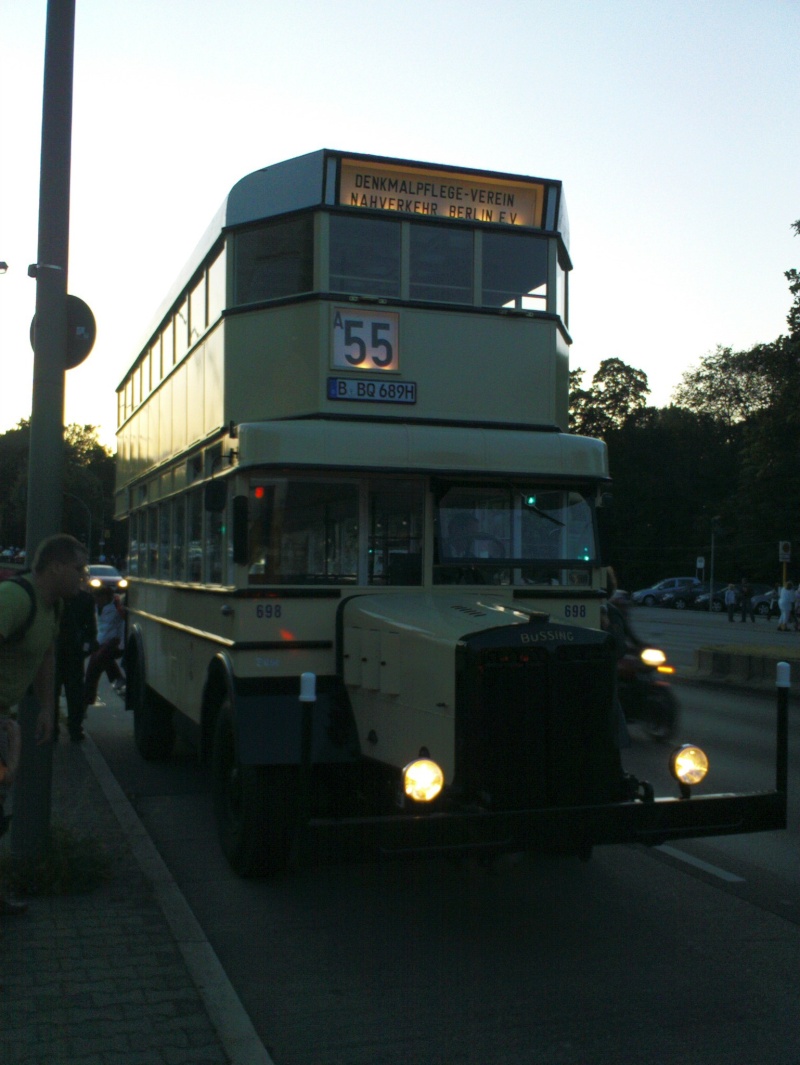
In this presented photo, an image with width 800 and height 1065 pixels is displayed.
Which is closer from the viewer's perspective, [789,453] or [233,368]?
[233,368]

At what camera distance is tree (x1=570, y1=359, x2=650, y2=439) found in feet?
295

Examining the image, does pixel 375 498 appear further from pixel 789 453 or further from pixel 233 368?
pixel 789 453

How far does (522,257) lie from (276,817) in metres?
3.98

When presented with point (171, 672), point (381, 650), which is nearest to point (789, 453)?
point (171, 672)

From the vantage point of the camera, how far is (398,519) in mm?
7188

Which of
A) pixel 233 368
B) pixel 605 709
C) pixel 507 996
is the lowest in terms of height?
pixel 507 996

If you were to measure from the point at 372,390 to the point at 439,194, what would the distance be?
1.48 m

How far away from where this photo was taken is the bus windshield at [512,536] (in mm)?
7156

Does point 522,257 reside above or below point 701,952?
above

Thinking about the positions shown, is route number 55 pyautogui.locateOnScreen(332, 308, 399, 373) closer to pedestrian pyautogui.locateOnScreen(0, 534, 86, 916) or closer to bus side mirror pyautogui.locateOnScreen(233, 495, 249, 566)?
bus side mirror pyautogui.locateOnScreen(233, 495, 249, 566)

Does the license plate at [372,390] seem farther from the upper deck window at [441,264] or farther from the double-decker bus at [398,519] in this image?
the upper deck window at [441,264]

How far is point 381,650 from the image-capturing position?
6.40 metres

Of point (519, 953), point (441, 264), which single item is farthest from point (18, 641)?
point (441, 264)

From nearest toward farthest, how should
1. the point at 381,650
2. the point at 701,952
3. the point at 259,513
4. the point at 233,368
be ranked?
the point at 701,952 → the point at 381,650 → the point at 259,513 → the point at 233,368
